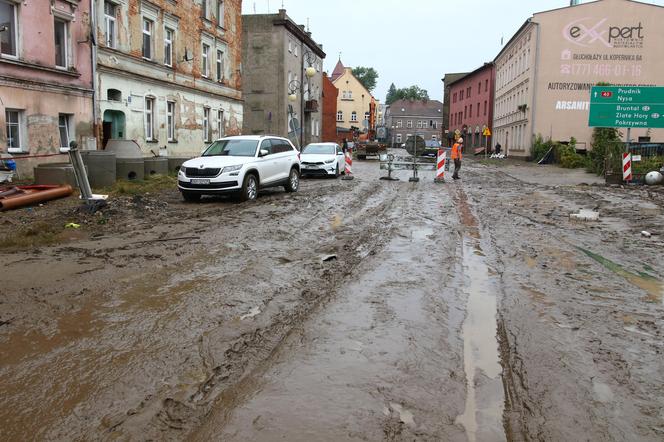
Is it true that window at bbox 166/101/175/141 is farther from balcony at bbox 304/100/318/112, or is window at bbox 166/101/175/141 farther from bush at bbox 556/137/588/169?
balcony at bbox 304/100/318/112

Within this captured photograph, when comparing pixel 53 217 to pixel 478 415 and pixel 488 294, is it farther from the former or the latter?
pixel 478 415

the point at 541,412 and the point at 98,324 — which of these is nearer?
the point at 541,412

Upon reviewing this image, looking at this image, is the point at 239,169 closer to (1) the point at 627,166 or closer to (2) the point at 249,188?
(2) the point at 249,188

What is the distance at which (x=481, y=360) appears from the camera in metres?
4.31

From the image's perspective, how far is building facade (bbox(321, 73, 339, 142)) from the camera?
205ft

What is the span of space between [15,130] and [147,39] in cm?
845

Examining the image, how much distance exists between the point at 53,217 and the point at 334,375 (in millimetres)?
9196

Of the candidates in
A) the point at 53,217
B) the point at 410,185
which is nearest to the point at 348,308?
the point at 53,217

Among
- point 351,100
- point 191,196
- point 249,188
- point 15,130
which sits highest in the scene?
point 351,100

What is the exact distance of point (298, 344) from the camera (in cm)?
455

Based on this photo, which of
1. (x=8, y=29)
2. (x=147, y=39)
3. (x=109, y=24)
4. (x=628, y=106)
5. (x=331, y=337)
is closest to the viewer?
(x=331, y=337)

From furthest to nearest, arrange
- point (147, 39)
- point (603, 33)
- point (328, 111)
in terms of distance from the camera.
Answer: point (328, 111)
point (603, 33)
point (147, 39)

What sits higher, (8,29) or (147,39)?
(147,39)

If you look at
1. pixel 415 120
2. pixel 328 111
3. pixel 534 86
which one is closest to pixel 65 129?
pixel 534 86
